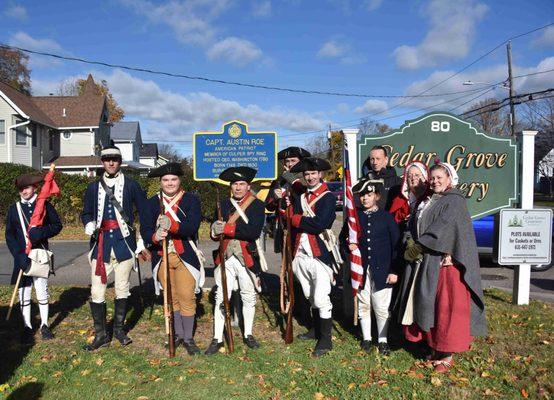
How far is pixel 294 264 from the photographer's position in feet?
17.7

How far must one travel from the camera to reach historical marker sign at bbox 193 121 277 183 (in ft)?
25.3

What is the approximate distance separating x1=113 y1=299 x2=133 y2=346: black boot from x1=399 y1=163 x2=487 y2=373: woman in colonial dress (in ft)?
10.8

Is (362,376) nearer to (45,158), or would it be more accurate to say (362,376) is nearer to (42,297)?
(42,297)

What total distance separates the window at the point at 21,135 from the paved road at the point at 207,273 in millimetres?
15835

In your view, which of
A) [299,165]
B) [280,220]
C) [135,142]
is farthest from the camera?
[135,142]

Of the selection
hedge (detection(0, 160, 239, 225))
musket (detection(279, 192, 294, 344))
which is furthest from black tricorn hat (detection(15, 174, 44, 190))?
hedge (detection(0, 160, 239, 225))

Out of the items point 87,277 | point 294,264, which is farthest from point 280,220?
point 87,277

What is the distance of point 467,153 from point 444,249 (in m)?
3.14

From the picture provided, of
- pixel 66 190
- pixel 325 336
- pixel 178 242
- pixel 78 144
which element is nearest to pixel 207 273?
pixel 178 242

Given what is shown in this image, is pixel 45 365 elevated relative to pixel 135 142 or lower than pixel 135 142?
lower

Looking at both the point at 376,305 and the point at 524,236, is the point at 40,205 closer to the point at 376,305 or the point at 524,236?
the point at 376,305

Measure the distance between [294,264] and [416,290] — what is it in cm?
137

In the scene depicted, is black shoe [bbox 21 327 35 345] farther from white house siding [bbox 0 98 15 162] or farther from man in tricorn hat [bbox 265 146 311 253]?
white house siding [bbox 0 98 15 162]

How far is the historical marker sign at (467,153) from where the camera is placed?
707 cm
